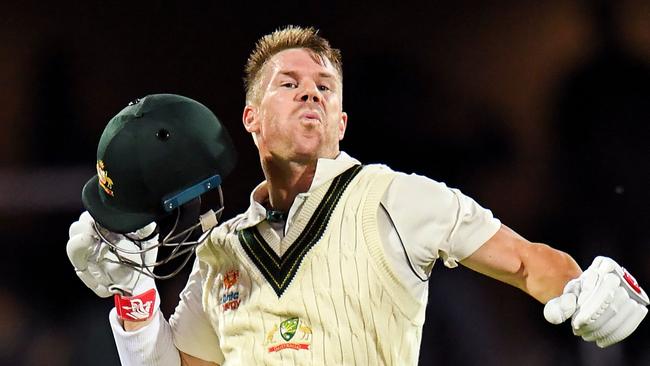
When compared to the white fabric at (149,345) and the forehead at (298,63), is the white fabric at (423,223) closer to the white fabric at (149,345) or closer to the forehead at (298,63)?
the forehead at (298,63)

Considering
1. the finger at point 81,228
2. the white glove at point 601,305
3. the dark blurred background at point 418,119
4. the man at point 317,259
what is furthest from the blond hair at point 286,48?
the dark blurred background at point 418,119

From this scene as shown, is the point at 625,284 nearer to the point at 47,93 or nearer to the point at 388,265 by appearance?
the point at 388,265

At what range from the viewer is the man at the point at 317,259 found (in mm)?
1390

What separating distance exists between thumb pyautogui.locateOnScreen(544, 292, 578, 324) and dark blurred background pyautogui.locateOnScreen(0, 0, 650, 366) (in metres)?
1.30

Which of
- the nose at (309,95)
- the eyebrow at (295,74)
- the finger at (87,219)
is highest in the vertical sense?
the eyebrow at (295,74)

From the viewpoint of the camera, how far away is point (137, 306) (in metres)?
1.68

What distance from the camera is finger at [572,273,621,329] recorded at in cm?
122

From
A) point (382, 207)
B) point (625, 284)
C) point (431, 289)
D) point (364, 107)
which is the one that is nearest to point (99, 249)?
point (382, 207)

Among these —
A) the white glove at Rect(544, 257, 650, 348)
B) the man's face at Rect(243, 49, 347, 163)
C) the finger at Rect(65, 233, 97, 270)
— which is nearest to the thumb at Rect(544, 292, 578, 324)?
the white glove at Rect(544, 257, 650, 348)

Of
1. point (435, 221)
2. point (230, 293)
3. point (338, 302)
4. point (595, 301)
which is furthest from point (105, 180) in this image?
point (595, 301)

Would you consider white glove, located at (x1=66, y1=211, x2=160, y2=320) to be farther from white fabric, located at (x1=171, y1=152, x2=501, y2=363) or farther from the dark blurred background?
the dark blurred background

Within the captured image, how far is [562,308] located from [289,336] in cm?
43

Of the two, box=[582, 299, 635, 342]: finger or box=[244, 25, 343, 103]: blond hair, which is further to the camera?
box=[244, 25, 343, 103]: blond hair

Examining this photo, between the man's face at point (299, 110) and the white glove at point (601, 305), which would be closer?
the white glove at point (601, 305)
